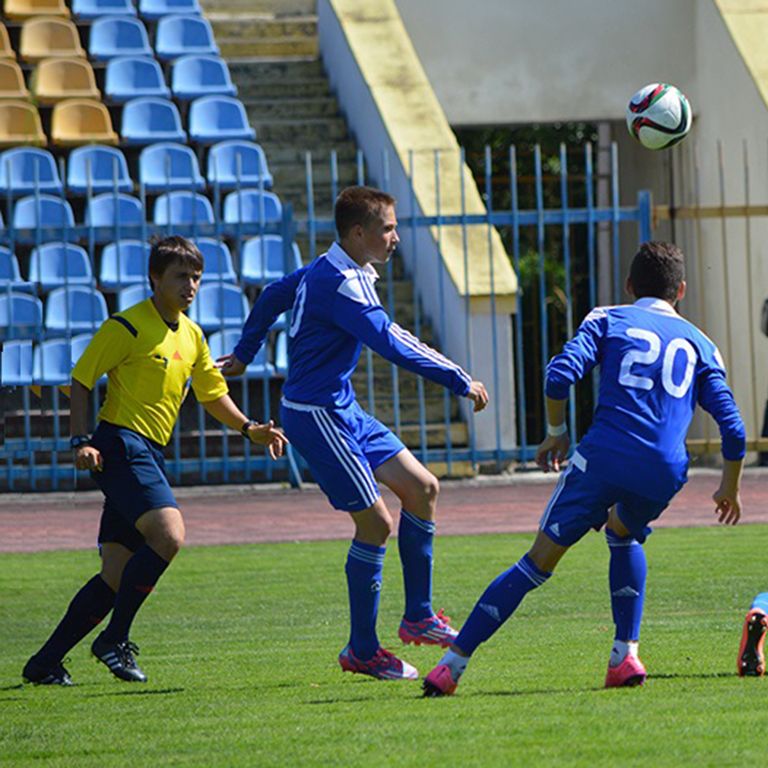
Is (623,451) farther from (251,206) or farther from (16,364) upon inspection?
(251,206)

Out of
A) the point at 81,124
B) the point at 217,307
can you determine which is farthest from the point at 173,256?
the point at 81,124

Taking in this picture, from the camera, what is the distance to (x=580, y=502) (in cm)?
653

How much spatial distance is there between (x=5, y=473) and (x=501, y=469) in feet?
15.9

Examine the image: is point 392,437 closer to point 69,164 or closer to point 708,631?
point 708,631

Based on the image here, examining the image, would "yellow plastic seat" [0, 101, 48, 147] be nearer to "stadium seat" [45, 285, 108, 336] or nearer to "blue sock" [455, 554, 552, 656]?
"stadium seat" [45, 285, 108, 336]

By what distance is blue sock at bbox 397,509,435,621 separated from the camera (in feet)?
24.9

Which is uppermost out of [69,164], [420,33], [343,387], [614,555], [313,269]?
[420,33]

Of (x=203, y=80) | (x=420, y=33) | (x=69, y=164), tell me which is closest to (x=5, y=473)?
(x=69, y=164)

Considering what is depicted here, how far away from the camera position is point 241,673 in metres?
7.59

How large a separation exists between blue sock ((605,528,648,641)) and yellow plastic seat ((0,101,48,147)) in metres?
15.2

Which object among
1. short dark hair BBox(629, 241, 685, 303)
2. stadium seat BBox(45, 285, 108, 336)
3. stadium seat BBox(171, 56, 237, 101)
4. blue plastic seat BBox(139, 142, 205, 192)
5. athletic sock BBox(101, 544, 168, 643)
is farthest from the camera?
stadium seat BBox(171, 56, 237, 101)

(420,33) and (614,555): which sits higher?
(420,33)

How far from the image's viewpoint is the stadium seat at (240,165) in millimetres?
20297

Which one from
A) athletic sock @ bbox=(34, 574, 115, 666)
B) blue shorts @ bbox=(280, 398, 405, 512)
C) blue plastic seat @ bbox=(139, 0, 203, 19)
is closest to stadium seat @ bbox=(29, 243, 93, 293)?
blue plastic seat @ bbox=(139, 0, 203, 19)
